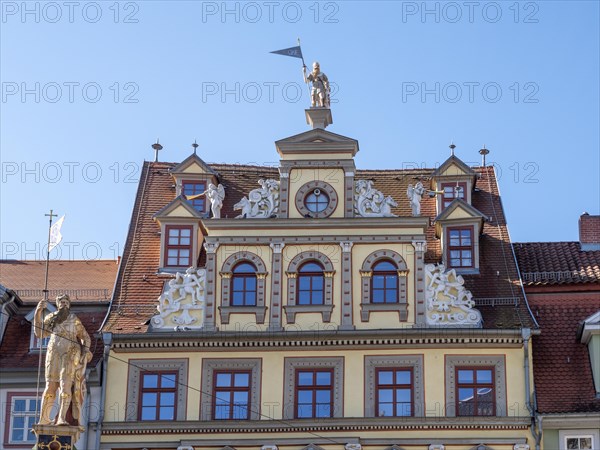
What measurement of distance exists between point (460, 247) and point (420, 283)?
9.00ft

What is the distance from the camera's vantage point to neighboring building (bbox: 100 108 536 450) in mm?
43344

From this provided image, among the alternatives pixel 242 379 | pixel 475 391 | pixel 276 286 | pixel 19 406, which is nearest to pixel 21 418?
pixel 19 406

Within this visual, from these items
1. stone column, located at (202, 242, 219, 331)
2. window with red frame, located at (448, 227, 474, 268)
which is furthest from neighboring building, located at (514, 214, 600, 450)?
stone column, located at (202, 242, 219, 331)

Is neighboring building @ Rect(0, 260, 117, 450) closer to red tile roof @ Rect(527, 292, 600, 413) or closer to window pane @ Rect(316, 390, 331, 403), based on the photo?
window pane @ Rect(316, 390, 331, 403)

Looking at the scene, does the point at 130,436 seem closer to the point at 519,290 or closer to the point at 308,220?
the point at 308,220

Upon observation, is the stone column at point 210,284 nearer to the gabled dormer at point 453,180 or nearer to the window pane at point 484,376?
the window pane at point 484,376

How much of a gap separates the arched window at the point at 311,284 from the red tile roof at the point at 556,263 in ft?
19.1

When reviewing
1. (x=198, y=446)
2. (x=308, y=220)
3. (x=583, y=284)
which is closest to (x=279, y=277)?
(x=308, y=220)

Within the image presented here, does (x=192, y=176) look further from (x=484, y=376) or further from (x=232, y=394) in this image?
(x=484, y=376)

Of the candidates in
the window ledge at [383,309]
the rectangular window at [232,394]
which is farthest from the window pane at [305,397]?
the window ledge at [383,309]

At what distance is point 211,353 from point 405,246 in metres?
6.07

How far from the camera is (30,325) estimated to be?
151 ft

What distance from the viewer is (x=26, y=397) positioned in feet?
144

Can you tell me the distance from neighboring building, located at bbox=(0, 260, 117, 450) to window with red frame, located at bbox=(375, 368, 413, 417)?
747 centimetres
